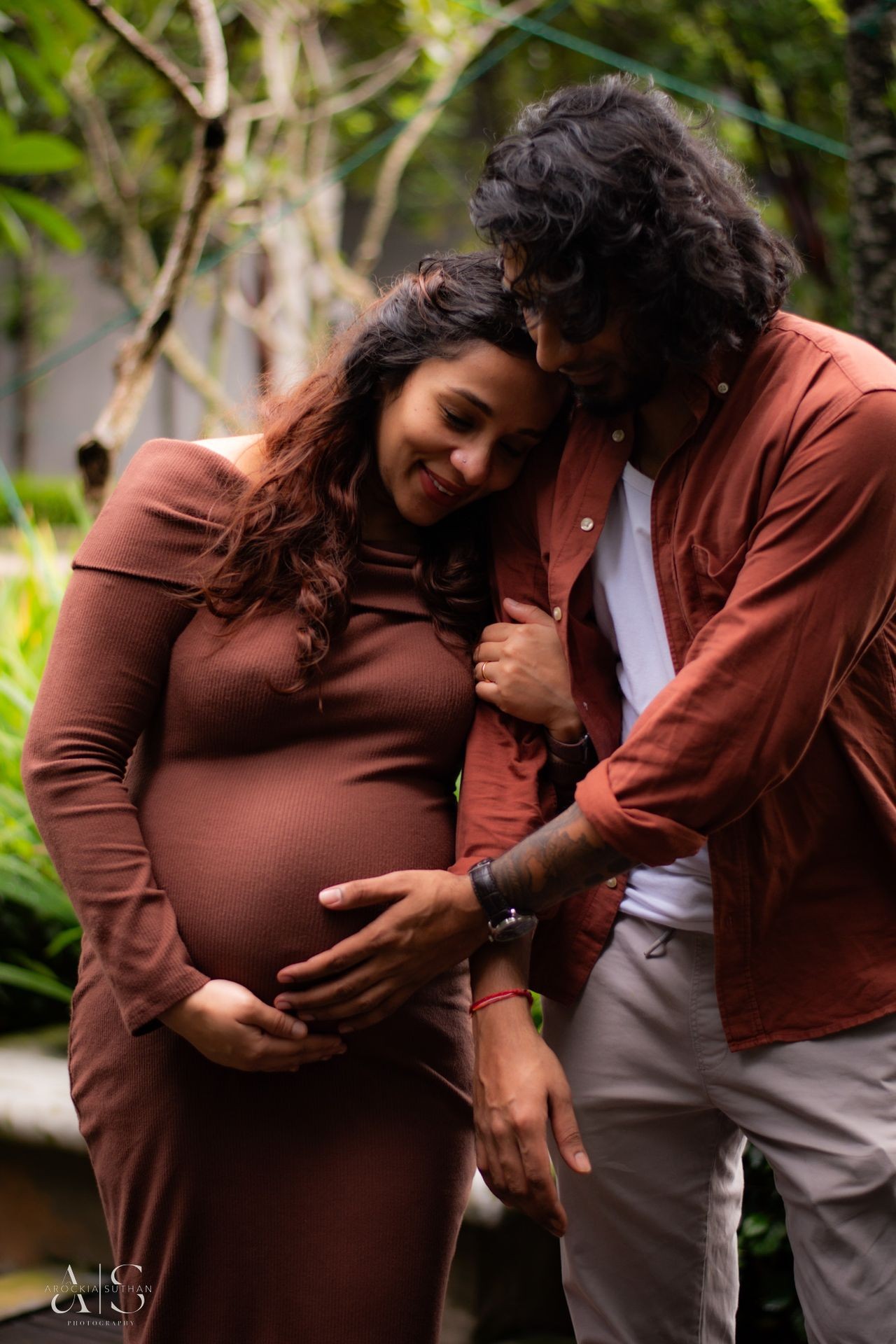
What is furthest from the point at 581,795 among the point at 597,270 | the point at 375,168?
the point at 375,168

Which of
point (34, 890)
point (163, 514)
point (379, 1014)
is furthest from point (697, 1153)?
point (34, 890)

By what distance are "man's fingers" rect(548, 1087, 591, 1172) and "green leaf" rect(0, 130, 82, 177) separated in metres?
1.65

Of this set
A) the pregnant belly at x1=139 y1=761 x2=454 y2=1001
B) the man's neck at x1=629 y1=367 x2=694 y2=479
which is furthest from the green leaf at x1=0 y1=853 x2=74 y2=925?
the man's neck at x1=629 y1=367 x2=694 y2=479

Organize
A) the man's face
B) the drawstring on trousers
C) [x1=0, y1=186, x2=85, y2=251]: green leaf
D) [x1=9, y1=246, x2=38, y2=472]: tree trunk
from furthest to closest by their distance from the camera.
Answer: [x1=9, y1=246, x2=38, y2=472]: tree trunk
[x1=0, y1=186, x2=85, y2=251]: green leaf
the drawstring on trousers
the man's face

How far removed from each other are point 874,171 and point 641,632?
2.09 m

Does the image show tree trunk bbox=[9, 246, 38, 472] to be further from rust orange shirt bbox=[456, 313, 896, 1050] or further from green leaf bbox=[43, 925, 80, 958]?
rust orange shirt bbox=[456, 313, 896, 1050]

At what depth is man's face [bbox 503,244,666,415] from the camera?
1765 mm

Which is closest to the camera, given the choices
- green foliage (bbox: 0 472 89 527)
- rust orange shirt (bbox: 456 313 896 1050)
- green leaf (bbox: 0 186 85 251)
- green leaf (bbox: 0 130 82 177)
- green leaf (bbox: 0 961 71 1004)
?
rust orange shirt (bbox: 456 313 896 1050)

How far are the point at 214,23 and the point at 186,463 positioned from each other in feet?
7.07

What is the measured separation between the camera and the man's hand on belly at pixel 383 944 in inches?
74.6

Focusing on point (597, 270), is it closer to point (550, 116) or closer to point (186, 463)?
point (550, 116)

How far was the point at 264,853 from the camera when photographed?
194cm

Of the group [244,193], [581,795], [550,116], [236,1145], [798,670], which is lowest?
[236,1145]

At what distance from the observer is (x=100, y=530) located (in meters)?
1.97
